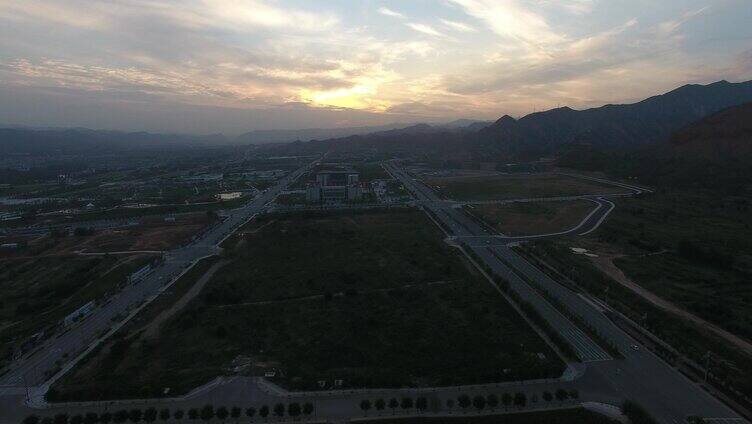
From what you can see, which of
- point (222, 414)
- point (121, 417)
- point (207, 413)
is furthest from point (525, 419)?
point (121, 417)

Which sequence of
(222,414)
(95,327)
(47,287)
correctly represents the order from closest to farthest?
(222,414), (95,327), (47,287)

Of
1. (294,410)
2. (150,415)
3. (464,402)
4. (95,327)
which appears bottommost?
(95,327)

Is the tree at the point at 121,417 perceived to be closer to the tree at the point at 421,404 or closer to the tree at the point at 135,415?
the tree at the point at 135,415

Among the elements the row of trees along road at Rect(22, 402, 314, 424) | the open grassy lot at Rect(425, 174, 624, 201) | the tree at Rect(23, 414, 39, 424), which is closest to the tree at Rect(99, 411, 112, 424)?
the row of trees along road at Rect(22, 402, 314, 424)

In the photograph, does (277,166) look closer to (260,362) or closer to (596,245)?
(596,245)

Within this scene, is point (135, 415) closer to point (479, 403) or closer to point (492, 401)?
point (479, 403)

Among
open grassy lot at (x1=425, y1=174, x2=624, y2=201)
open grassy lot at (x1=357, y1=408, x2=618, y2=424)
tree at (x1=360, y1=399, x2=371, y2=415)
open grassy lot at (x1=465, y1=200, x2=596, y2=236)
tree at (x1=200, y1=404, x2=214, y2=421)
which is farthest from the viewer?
open grassy lot at (x1=425, y1=174, x2=624, y2=201)

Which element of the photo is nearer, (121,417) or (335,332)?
(121,417)

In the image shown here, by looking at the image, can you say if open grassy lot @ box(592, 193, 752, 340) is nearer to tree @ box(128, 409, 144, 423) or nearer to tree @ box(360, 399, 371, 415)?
tree @ box(360, 399, 371, 415)
